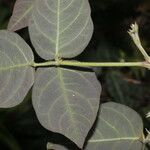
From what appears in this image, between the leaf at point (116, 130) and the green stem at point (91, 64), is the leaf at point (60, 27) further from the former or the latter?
the leaf at point (116, 130)

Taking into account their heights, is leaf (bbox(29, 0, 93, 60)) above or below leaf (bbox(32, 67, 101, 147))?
above

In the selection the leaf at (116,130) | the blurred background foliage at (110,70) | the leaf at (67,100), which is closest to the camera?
the leaf at (67,100)

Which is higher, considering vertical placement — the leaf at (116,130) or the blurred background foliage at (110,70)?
the leaf at (116,130)

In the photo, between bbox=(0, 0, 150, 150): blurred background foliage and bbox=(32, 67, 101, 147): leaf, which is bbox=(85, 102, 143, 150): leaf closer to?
bbox=(32, 67, 101, 147): leaf

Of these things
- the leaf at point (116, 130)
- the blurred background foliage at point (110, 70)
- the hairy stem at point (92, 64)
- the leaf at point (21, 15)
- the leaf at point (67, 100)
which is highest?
the leaf at point (21, 15)

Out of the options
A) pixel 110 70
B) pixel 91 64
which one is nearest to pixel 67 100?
pixel 91 64

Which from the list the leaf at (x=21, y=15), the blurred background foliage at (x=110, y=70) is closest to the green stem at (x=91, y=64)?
the leaf at (x=21, y=15)

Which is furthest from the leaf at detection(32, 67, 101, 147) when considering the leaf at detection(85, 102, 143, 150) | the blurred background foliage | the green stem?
the blurred background foliage
